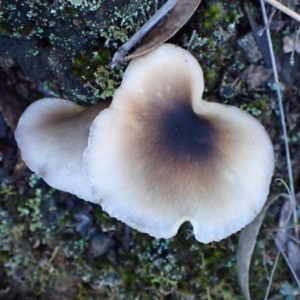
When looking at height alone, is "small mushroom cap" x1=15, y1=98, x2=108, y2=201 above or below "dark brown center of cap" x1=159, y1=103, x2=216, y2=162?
below

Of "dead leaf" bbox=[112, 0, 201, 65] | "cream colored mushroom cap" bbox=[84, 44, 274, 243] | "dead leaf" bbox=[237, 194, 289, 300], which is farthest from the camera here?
"dead leaf" bbox=[237, 194, 289, 300]

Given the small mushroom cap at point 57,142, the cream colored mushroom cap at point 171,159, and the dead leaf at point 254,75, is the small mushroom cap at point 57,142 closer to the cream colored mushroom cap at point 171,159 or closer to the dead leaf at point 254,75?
the cream colored mushroom cap at point 171,159

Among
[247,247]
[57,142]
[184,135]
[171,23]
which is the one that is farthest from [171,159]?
[247,247]

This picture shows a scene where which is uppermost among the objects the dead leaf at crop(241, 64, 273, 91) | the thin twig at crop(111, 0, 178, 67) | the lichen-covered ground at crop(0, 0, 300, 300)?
the thin twig at crop(111, 0, 178, 67)

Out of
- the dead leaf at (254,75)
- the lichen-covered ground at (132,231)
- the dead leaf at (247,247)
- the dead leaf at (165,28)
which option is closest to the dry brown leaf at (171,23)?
the dead leaf at (165,28)

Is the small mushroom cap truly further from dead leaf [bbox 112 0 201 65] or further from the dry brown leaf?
the dry brown leaf

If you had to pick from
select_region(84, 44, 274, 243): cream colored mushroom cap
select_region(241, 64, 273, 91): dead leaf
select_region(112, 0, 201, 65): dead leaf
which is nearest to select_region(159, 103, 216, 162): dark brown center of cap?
select_region(84, 44, 274, 243): cream colored mushroom cap

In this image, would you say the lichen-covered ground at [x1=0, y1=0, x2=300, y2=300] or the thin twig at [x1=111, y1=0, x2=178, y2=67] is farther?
the lichen-covered ground at [x1=0, y1=0, x2=300, y2=300]

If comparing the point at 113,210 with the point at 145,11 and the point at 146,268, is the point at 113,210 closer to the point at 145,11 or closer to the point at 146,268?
the point at 146,268
